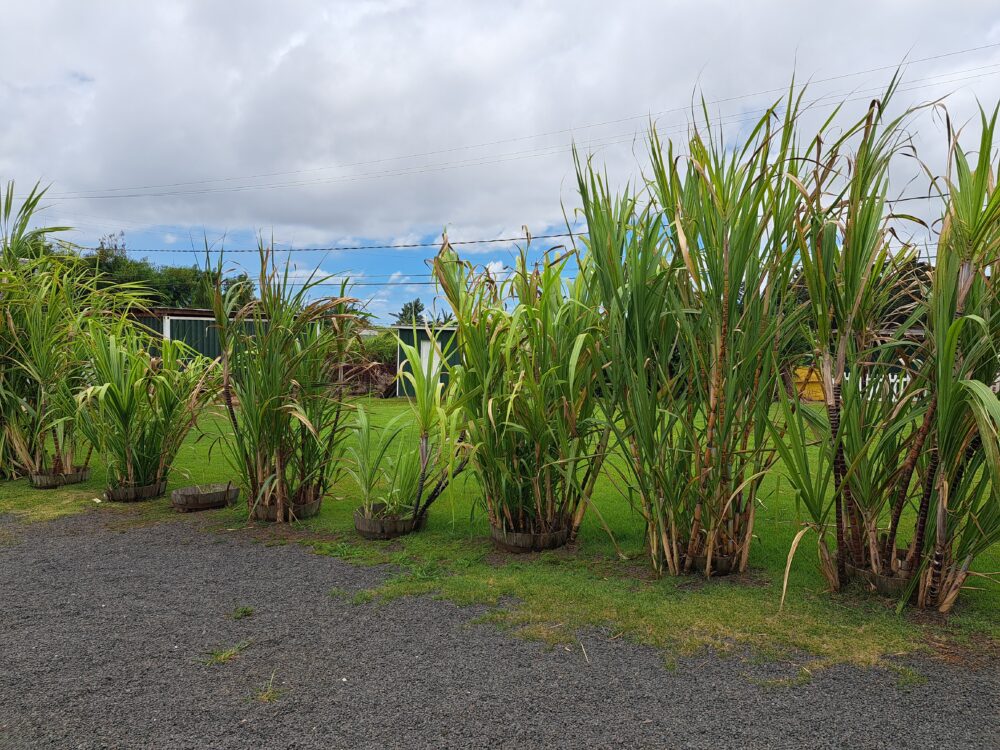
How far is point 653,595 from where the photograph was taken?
255 centimetres

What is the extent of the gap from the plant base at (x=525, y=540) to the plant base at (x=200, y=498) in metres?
1.99

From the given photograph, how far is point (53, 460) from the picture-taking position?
16.6 feet

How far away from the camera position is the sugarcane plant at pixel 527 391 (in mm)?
2916

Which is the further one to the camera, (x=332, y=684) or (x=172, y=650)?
(x=172, y=650)

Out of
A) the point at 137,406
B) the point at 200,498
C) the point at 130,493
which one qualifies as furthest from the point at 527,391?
the point at 130,493

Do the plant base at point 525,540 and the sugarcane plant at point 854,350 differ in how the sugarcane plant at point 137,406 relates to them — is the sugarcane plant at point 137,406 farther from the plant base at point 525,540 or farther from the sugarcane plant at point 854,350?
the sugarcane plant at point 854,350

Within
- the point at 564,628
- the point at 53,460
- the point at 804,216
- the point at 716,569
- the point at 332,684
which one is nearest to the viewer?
the point at 332,684

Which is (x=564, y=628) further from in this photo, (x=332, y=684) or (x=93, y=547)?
(x=93, y=547)

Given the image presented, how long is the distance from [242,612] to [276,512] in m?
1.38

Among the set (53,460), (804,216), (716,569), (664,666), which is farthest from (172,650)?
(53,460)

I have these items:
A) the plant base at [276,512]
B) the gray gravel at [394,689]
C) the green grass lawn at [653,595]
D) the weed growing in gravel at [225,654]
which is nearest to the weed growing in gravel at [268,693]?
the gray gravel at [394,689]

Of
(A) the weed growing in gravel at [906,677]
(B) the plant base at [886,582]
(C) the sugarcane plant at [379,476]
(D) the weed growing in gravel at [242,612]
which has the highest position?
(C) the sugarcane plant at [379,476]

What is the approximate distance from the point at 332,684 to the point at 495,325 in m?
1.68

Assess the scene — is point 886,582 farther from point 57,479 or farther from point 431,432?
point 57,479
